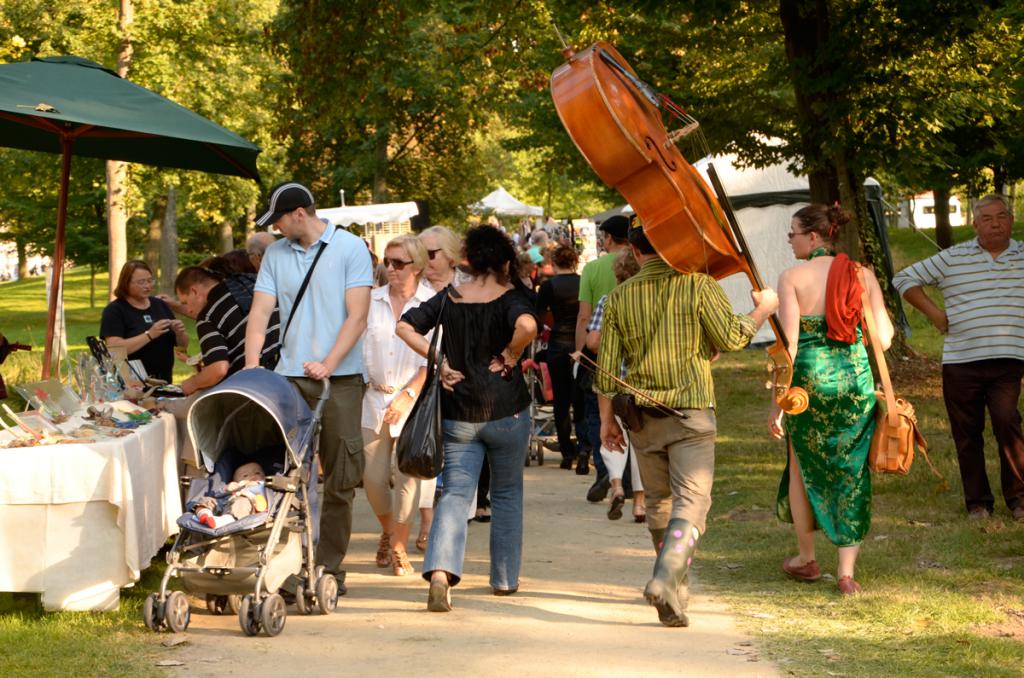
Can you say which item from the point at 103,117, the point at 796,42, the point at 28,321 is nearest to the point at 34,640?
the point at 103,117

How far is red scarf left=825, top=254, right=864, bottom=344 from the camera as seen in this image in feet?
24.0

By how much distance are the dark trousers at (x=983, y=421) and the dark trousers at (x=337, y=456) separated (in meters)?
4.13

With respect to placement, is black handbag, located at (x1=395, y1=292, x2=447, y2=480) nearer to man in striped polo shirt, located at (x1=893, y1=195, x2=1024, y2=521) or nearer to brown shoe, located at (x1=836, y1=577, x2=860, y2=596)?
brown shoe, located at (x1=836, y1=577, x2=860, y2=596)

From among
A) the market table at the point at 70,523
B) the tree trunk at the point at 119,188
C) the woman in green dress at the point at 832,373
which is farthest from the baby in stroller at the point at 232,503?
the tree trunk at the point at 119,188

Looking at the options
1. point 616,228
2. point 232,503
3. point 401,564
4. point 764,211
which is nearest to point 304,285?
point 232,503

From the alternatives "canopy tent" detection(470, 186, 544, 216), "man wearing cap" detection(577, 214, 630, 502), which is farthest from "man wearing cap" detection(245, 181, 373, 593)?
"canopy tent" detection(470, 186, 544, 216)

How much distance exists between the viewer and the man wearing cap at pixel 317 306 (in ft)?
23.8

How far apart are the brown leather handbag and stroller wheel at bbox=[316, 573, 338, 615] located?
2.84 meters

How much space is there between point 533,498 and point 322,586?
422cm

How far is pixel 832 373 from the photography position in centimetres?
747

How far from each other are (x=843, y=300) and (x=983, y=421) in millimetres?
2671

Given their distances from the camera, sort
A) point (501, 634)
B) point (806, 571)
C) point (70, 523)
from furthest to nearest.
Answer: point (806, 571) → point (70, 523) → point (501, 634)

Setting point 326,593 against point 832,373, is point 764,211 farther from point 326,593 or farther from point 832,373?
point 326,593

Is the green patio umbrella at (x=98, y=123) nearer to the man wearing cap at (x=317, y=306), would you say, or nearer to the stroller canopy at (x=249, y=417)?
the man wearing cap at (x=317, y=306)
